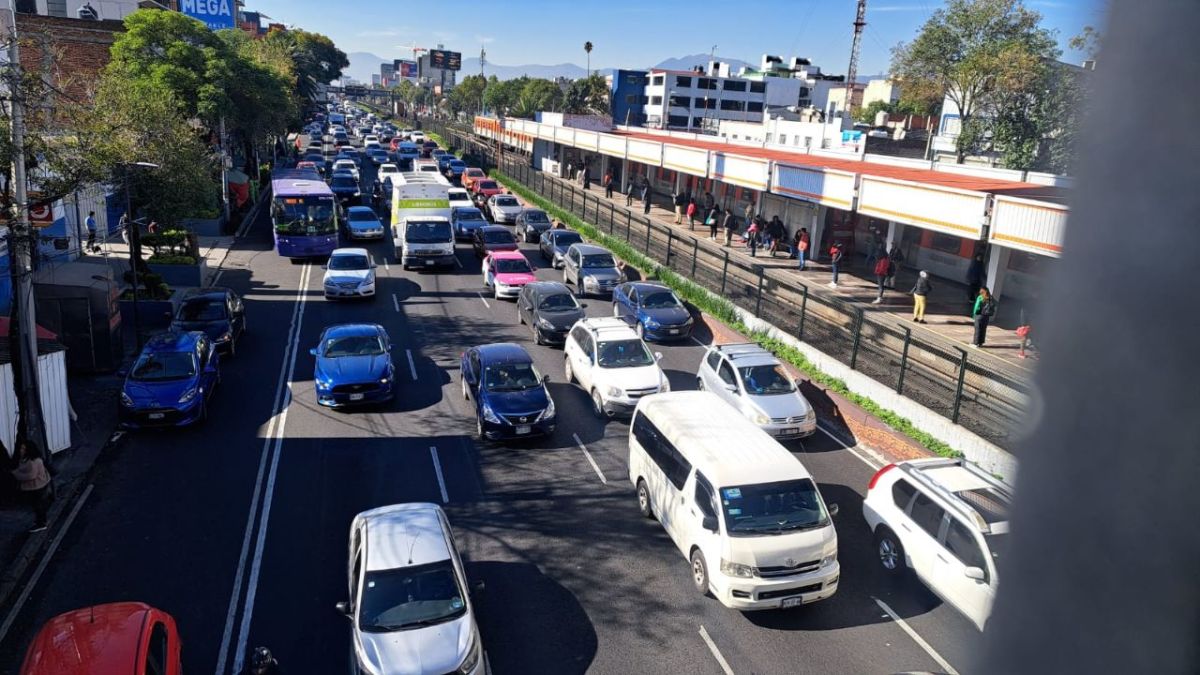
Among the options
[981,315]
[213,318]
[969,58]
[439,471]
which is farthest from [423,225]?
[969,58]

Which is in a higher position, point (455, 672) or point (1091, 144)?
point (1091, 144)

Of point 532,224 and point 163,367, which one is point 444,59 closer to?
point 532,224

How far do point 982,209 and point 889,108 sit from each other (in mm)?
88109

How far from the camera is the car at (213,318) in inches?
729

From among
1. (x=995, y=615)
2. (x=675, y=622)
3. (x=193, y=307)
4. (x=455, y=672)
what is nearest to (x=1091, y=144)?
(x=995, y=615)

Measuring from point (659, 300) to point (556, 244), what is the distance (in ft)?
31.9

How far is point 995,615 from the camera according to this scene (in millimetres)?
1662

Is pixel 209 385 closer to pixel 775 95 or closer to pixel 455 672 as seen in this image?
pixel 455 672

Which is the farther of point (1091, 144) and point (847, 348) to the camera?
point (847, 348)

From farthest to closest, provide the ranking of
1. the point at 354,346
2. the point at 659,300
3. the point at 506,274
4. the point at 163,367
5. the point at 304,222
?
the point at 304,222 → the point at 506,274 → the point at 659,300 → the point at 354,346 → the point at 163,367

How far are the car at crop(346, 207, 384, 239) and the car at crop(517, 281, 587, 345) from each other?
14.2m

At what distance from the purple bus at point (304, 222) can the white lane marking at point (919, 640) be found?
25.1m

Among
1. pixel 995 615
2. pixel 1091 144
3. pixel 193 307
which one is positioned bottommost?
pixel 193 307

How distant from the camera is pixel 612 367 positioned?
16.5 m
